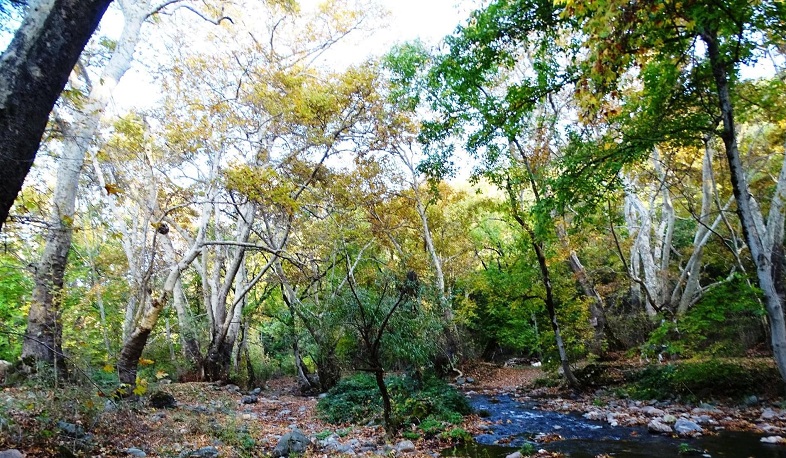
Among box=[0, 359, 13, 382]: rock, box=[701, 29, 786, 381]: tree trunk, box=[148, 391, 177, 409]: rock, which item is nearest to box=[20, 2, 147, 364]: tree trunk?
box=[0, 359, 13, 382]: rock

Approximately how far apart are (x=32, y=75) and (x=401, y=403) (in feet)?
29.1

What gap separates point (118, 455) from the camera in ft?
16.9

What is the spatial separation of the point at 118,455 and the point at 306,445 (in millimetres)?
2440

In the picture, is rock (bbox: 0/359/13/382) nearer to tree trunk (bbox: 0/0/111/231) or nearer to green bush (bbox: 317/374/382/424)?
green bush (bbox: 317/374/382/424)

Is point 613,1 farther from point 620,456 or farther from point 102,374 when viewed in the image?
point 102,374

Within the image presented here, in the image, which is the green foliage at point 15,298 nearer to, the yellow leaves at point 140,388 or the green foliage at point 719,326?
the yellow leaves at point 140,388

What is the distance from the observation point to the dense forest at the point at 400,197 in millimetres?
5355

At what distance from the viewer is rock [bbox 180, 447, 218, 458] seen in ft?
17.5

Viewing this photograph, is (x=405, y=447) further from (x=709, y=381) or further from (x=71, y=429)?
(x=709, y=381)

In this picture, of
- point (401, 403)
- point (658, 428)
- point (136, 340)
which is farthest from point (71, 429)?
point (658, 428)

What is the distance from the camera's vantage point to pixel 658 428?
7012 mm

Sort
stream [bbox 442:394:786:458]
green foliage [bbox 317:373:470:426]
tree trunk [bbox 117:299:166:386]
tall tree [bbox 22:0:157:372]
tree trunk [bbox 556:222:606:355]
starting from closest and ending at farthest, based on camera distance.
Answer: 1. stream [bbox 442:394:786:458]
2. tall tree [bbox 22:0:157:372]
3. tree trunk [bbox 117:299:166:386]
4. green foliage [bbox 317:373:470:426]
5. tree trunk [bbox 556:222:606:355]

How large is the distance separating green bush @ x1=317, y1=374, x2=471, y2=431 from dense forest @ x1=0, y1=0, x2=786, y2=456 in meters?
0.10

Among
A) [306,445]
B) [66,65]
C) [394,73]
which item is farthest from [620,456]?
[394,73]
